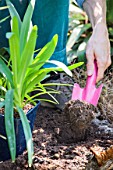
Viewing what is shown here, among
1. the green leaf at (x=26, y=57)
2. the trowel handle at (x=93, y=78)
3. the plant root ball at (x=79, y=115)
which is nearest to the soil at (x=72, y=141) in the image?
the plant root ball at (x=79, y=115)

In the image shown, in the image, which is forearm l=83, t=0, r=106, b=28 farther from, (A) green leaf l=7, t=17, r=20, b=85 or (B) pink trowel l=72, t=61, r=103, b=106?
(A) green leaf l=7, t=17, r=20, b=85

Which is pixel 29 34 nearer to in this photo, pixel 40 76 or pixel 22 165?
pixel 40 76

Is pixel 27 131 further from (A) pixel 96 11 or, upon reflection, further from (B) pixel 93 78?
(A) pixel 96 11

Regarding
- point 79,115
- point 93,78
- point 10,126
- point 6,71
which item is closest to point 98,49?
point 93,78

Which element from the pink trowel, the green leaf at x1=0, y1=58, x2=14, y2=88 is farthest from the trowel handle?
the green leaf at x1=0, y1=58, x2=14, y2=88

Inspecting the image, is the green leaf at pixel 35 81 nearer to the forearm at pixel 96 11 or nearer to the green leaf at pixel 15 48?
the green leaf at pixel 15 48

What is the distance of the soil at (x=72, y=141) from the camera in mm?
1726

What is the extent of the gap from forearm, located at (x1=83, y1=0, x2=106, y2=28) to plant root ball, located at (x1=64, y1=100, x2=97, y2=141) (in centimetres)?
31

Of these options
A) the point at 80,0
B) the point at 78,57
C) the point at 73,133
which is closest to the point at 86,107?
the point at 73,133

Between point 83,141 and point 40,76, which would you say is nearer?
point 40,76

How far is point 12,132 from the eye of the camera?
1597 millimetres

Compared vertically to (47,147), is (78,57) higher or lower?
higher

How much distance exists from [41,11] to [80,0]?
28cm

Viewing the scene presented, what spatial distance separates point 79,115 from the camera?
186 cm
